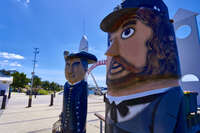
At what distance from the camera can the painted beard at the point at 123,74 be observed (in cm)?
114

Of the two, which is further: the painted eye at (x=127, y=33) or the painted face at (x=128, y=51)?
the painted eye at (x=127, y=33)

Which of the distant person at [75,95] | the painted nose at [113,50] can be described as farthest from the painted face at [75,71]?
the painted nose at [113,50]

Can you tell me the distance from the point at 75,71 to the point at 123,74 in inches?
88.4

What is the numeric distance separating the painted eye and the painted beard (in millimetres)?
242

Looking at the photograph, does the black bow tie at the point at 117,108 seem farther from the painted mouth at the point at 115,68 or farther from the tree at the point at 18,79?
the tree at the point at 18,79

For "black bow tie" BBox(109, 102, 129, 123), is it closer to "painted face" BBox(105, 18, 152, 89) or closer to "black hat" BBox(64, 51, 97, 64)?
"painted face" BBox(105, 18, 152, 89)

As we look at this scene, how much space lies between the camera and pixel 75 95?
9.59 ft

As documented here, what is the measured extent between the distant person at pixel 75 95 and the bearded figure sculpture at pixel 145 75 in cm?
163

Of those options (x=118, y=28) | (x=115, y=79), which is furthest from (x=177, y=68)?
(x=118, y=28)

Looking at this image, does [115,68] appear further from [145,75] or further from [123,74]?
[145,75]

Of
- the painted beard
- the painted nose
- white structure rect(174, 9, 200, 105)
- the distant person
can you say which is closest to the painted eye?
the painted nose

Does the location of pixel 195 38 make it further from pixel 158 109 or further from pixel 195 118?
pixel 158 109

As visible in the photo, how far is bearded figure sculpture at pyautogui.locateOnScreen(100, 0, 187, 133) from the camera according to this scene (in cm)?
101

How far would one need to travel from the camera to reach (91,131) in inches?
159
